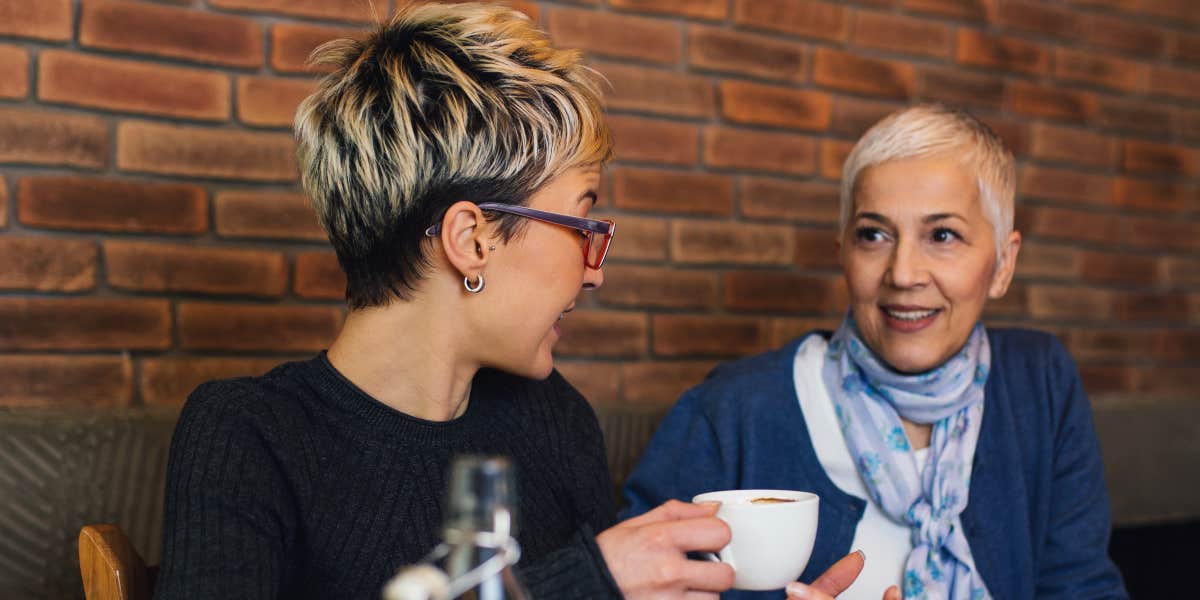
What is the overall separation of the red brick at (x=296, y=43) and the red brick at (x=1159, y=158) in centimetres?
202

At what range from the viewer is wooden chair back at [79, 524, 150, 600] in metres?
1.01

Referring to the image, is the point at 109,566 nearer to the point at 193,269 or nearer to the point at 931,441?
the point at 193,269

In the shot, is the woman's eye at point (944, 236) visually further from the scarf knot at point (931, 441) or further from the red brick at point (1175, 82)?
the red brick at point (1175, 82)

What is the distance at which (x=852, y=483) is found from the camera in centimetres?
162

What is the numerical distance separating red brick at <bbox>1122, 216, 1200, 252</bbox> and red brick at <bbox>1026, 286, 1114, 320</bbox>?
18 centimetres

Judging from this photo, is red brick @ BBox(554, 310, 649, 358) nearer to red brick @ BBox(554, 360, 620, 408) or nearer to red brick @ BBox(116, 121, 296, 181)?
red brick @ BBox(554, 360, 620, 408)

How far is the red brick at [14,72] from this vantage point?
5.16ft

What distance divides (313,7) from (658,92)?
0.69 metres

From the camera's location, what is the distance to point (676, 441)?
1689mm

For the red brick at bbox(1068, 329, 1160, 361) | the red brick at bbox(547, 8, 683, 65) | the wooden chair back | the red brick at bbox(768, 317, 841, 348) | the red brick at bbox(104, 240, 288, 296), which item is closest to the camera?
the wooden chair back

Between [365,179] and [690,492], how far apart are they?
30.1 inches

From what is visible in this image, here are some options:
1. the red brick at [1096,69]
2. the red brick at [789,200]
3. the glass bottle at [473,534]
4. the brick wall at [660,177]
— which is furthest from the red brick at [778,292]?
the glass bottle at [473,534]

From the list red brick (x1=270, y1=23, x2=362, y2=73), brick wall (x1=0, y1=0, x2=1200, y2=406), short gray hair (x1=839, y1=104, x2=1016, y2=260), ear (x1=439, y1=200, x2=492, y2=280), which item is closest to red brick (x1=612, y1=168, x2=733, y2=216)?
brick wall (x1=0, y1=0, x2=1200, y2=406)

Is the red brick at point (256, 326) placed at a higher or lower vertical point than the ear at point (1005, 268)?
lower
